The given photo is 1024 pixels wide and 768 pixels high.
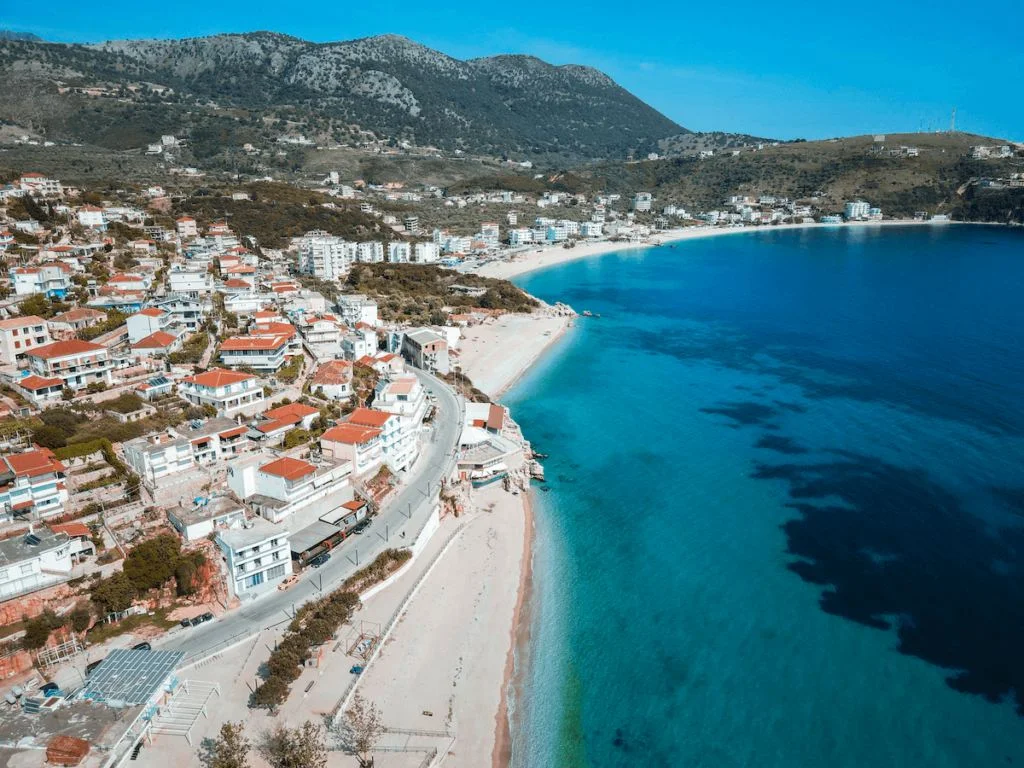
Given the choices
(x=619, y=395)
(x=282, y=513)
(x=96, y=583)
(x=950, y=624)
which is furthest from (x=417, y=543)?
(x=619, y=395)

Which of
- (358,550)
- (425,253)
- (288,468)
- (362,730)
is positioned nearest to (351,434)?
(288,468)

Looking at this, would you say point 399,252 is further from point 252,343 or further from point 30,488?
point 30,488

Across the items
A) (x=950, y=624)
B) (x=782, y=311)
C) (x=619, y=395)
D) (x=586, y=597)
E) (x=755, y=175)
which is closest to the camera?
(x=950, y=624)

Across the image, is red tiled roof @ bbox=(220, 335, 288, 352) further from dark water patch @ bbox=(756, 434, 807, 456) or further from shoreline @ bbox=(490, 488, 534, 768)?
dark water patch @ bbox=(756, 434, 807, 456)

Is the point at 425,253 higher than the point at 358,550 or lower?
higher

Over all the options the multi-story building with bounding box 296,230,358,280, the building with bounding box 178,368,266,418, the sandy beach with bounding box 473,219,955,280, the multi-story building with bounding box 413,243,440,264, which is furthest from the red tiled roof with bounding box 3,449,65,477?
the multi-story building with bounding box 413,243,440,264

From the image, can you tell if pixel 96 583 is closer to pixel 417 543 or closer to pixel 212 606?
pixel 212 606
